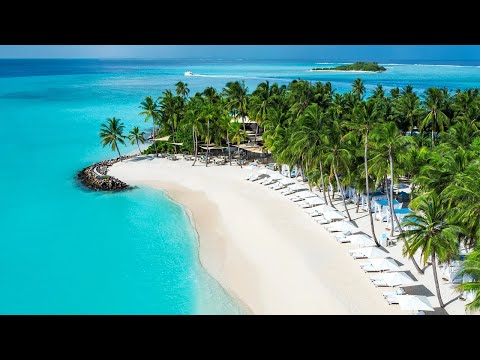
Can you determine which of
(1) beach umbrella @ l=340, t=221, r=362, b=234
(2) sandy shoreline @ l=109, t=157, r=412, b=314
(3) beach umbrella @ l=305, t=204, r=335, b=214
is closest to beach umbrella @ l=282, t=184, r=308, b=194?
(2) sandy shoreline @ l=109, t=157, r=412, b=314

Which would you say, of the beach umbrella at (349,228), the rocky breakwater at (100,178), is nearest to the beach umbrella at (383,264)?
the beach umbrella at (349,228)

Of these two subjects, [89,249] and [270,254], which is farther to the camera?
[89,249]

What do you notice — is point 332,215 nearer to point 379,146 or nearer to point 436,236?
point 379,146

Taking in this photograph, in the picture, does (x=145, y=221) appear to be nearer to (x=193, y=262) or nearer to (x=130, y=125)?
(x=193, y=262)

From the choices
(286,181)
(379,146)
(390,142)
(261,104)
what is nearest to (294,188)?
(286,181)

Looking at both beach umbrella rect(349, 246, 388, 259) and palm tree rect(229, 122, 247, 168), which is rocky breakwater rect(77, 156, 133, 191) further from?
beach umbrella rect(349, 246, 388, 259)
